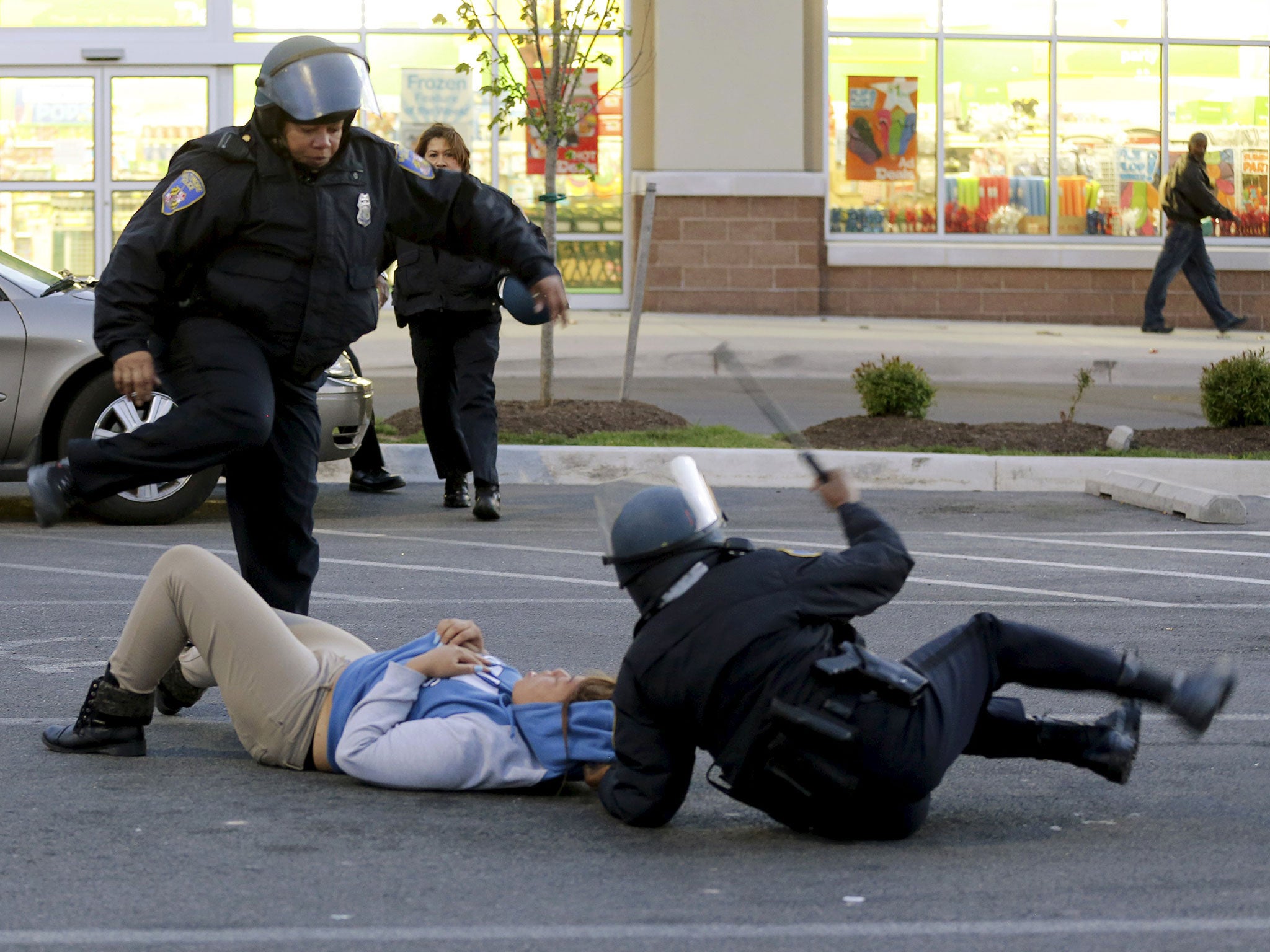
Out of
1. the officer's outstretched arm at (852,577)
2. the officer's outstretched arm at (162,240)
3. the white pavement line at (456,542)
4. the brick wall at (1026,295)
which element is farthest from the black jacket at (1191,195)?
the officer's outstretched arm at (852,577)

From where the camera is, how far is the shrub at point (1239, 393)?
A: 11.8 m

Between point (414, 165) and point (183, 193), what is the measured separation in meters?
0.73

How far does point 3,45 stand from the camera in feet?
59.8

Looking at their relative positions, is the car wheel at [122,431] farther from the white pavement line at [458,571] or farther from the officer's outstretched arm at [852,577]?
the officer's outstretched arm at [852,577]

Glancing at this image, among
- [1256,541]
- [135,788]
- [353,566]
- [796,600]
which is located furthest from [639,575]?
[1256,541]

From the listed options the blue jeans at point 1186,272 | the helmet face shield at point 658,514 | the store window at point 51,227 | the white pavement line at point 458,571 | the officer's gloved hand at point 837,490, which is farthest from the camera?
the store window at point 51,227

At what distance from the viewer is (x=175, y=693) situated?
204 inches

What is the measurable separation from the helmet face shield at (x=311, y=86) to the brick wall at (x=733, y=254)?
534 inches

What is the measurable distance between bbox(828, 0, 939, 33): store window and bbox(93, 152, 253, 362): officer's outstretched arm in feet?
49.6

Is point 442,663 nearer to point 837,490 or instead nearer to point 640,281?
point 837,490

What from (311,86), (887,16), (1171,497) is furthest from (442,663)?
(887,16)

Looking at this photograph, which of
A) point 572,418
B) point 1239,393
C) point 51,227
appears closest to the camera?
point 1239,393

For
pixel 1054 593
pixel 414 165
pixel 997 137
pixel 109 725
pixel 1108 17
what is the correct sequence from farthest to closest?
pixel 997 137 < pixel 1108 17 < pixel 1054 593 < pixel 414 165 < pixel 109 725

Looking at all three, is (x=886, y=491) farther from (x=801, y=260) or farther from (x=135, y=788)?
(x=801, y=260)
